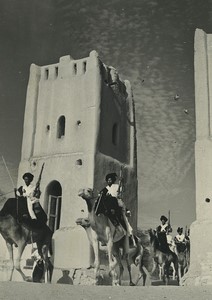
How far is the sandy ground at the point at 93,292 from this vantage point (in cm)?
838

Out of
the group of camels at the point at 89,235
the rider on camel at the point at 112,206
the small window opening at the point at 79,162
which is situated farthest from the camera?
the small window opening at the point at 79,162

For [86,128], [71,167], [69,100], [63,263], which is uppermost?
[69,100]

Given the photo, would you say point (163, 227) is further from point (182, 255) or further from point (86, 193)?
point (86, 193)

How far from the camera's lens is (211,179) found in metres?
14.1

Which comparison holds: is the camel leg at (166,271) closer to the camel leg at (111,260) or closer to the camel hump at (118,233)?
the camel hump at (118,233)

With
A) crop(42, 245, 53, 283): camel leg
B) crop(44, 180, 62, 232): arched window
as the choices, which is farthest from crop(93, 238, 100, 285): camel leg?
crop(44, 180, 62, 232): arched window

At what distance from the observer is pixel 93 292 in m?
8.81

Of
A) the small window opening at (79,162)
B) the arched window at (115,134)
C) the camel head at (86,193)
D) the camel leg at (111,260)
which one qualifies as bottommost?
the camel leg at (111,260)

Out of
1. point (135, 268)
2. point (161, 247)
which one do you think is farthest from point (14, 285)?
point (135, 268)

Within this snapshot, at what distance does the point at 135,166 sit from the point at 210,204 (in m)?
8.74

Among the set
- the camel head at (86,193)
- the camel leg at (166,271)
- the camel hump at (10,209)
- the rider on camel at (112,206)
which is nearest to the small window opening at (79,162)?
the camel leg at (166,271)

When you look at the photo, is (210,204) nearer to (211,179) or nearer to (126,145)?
(211,179)

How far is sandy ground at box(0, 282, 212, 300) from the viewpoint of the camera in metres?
8.38

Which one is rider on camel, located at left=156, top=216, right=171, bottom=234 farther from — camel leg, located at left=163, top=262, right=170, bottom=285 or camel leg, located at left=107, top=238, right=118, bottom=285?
camel leg, located at left=107, top=238, right=118, bottom=285
